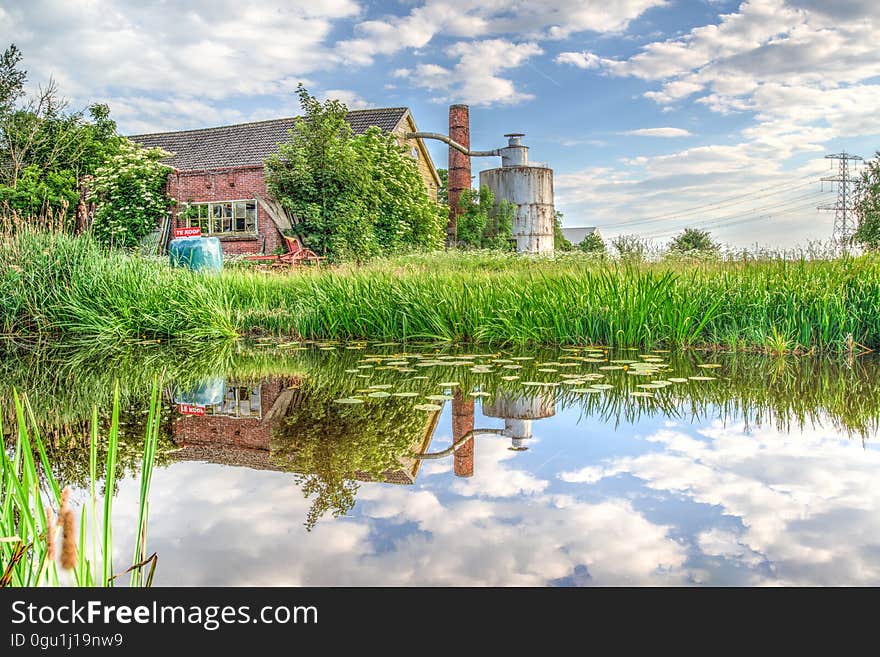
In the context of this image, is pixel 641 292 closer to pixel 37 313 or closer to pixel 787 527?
pixel 787 527

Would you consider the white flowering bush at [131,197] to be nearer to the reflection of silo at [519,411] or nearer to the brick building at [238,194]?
the brick building at [238,194]

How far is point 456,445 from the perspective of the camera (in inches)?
134

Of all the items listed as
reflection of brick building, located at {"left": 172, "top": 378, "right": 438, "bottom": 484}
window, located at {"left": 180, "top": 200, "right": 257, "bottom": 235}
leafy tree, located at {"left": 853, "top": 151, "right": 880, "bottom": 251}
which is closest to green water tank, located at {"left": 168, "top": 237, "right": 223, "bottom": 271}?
reflection of brick building, located at {"left": 172, "top": 378, "right": 438, "bottom": 484}

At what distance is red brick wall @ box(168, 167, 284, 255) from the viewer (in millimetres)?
18953

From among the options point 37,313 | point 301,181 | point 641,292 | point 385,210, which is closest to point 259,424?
point 641,292

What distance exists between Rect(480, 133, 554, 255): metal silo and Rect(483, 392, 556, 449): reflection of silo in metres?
18.2

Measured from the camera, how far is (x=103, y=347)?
23.5 feet

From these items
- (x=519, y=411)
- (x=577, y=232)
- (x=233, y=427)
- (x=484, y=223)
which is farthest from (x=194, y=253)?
(x=577, y=232)

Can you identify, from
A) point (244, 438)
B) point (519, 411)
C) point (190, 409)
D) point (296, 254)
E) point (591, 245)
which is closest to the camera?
point (244, 438)

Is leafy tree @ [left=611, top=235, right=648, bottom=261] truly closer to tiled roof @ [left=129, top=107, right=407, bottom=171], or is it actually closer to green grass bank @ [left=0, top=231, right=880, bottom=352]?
green grass bank @ [left=0, top=231, right=880, bottom=352]

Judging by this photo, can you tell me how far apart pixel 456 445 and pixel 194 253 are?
895cm

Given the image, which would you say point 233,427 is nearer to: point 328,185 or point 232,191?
point 328,185

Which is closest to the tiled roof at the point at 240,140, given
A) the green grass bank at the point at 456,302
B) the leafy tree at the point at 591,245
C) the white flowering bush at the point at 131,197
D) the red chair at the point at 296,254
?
the white flowering bush at the point at 131,197
